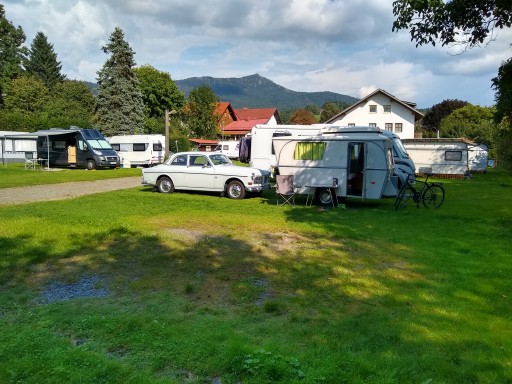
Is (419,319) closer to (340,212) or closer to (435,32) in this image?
(435,32)

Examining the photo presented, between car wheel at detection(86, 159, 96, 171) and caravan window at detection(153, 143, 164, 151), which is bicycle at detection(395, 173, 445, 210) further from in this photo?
caravan window at detection(153, 143, 164, 151)

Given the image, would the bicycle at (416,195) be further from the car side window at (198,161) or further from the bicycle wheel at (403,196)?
the car side window at (198,161)

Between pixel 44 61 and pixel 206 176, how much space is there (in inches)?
2922

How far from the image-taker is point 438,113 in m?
80.9

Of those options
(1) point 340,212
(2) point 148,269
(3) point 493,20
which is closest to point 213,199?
(1) point 340,212

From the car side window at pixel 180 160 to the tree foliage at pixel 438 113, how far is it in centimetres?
7106

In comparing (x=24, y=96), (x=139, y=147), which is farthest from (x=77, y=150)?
(x=24, y=96)

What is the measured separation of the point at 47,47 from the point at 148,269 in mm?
83481

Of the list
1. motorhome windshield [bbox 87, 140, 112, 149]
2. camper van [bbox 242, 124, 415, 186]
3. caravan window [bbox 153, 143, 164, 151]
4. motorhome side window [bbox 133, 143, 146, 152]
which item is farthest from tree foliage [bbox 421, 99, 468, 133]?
motorhome windshield [bbox 87, 140, 112, 149]

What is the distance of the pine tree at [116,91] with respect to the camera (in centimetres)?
4491

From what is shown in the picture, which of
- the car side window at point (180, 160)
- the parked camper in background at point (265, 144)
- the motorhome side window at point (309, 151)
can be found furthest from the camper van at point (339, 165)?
the parked camper in background at point (265, 144)

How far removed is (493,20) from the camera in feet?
25.7

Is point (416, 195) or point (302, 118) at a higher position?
point (302, 118)

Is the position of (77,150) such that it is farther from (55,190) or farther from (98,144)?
(55,190)
